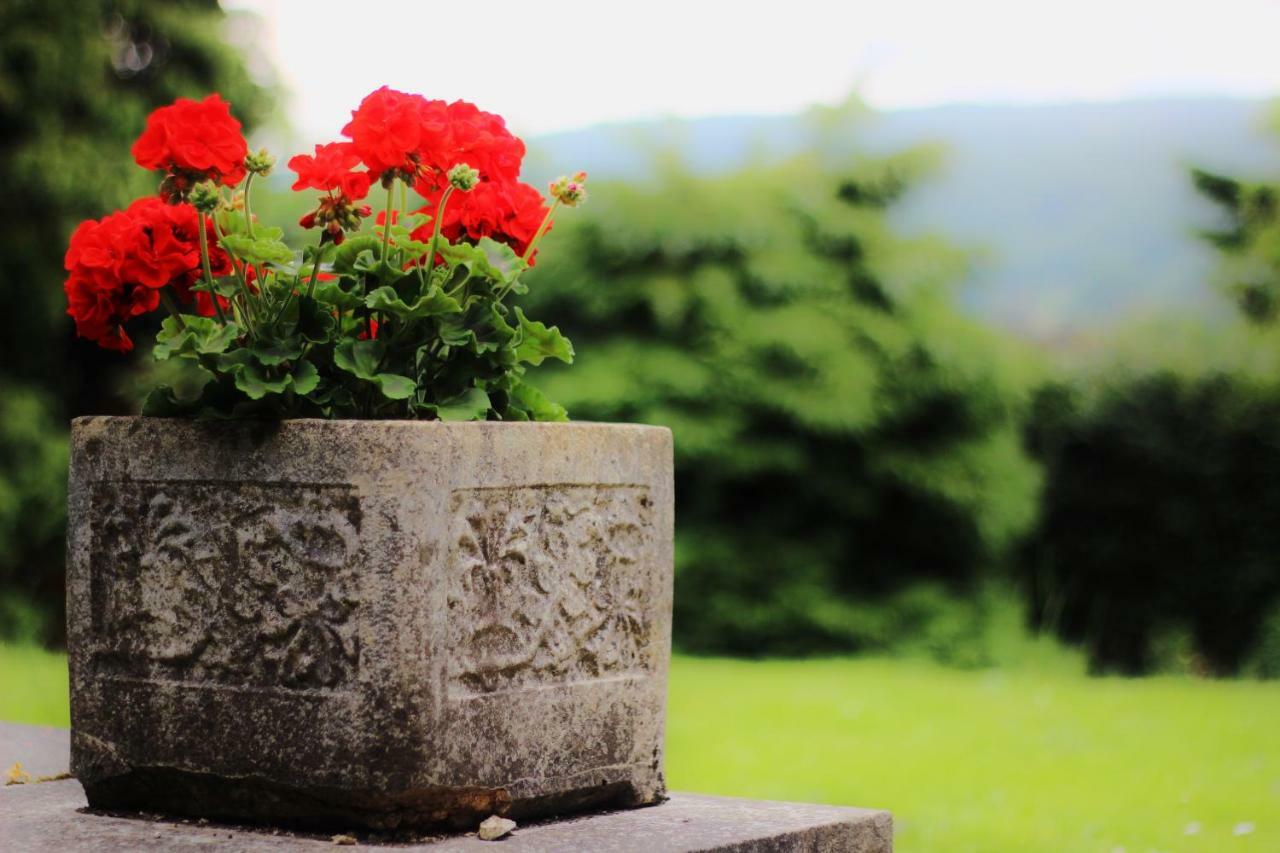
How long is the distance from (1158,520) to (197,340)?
28.2 feet

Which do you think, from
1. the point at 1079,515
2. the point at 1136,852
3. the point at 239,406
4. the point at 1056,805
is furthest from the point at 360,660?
the point at 1079,515

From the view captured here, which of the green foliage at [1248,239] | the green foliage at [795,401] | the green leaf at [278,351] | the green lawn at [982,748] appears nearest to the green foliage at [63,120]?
the green lawn at [982,748]

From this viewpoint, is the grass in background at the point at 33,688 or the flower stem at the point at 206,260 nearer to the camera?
the flower stem at the point at 206,260

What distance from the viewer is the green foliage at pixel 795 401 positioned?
9.50 meters

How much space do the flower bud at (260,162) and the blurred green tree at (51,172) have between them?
7.32m

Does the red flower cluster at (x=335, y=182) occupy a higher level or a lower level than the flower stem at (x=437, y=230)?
higher

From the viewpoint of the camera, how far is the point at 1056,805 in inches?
201

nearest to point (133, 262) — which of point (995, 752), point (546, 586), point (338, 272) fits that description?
point (338, 272)

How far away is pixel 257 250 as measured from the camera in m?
2.57

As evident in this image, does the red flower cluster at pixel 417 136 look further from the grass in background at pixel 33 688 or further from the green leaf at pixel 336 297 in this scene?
the grass in background at pixel 33 688

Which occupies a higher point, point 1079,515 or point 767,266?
point 767,266

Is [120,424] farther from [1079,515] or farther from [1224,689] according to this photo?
[1079,515]

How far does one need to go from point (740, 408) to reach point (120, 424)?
697 centimetres

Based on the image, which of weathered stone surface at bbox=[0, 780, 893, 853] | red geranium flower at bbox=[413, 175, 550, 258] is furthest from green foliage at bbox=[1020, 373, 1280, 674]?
red geranium flower at bbox=[413, 175, 550, 258]
